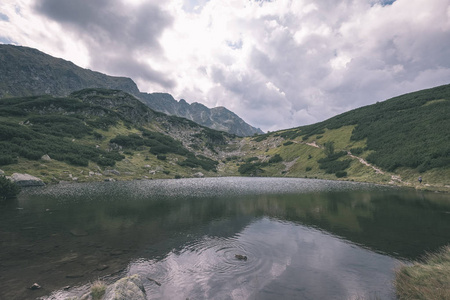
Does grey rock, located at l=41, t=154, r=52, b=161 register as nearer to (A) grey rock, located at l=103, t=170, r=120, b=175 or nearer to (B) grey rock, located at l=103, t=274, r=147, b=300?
(A) grey rock, located at l=103, t=170, r=120, b=175

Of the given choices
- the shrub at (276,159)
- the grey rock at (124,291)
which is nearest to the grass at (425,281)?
the grey rock at (124,291)

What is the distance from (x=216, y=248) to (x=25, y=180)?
2448 inches

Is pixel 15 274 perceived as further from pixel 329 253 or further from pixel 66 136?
pixel 66 136

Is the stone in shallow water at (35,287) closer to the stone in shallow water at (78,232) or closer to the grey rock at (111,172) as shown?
the stone in shallow water at (78,232)

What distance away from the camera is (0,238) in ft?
67.5

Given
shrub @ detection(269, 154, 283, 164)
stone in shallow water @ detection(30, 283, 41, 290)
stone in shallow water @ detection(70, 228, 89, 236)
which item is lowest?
stone in shallow water @ detection(30, 283, 41, 290)

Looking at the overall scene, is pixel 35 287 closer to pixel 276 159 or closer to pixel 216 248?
pixel 216 248

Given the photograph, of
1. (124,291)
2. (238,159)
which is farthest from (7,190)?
(238,159)

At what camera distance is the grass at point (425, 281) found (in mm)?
10734

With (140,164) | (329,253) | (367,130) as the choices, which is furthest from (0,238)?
(367,130)

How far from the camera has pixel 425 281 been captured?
487 inches

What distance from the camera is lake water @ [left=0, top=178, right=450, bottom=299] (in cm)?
1358

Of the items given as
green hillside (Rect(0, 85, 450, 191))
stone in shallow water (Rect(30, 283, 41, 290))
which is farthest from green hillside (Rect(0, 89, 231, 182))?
stone in shallow water (Rect(30, 283, 41, 290))

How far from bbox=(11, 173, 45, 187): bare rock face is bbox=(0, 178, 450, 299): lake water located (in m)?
25.3
